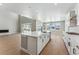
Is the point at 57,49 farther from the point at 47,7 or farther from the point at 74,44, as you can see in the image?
the point at 47,7

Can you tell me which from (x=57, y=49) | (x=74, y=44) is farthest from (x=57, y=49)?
(x=74, y=44)

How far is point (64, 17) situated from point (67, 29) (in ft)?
1.28

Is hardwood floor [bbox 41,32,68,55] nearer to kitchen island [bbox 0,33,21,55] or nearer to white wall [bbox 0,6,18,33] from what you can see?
kitchen island [bbox 0,33,21,55]

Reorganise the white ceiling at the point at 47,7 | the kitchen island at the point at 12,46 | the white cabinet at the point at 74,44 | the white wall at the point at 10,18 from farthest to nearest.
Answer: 1. the white wall at the point at 10,18
2. the kitchen island at the point at 12,46
3. the white ceiling at the point at 47,7
4. the white cabinet at the point at 74,44

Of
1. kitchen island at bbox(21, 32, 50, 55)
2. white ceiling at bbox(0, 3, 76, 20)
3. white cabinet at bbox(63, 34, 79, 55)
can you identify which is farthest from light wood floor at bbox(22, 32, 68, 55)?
white ceiling at bbox(0, 3, 76, 20)

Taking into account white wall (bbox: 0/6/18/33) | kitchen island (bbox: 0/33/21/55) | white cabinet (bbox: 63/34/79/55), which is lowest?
kitchen island (bbox: 0/33/21/55)

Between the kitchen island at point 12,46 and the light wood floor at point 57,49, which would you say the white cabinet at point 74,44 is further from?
the kitchen island at point 12,46

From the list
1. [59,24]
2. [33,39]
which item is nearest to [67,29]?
[59,24]

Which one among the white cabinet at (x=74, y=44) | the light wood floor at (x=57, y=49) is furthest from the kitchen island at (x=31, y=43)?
the white cabinet at (x=74, y=44)

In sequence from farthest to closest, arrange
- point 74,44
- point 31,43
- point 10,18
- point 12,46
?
point 10,18 < point 12,46 < point 31,43 < point 74,44

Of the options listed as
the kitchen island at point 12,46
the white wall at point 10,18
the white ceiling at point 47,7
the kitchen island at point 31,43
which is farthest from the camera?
the white wall at point 10,18

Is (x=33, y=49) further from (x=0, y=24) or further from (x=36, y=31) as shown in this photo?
(x=0, y=24)

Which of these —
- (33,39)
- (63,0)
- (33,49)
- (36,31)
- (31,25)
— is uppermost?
(63,0)
